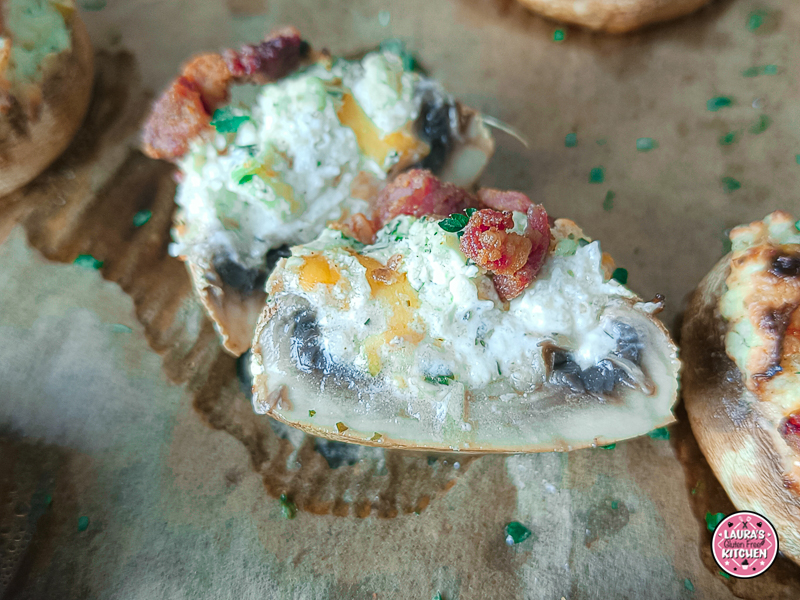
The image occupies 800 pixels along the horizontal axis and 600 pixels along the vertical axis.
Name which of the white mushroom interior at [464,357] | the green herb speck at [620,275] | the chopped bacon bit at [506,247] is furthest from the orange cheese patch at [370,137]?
the green herb speck at [620,275]

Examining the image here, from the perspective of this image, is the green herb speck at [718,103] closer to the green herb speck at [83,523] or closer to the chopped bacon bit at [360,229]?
the chopped bacon bit at [360,229]

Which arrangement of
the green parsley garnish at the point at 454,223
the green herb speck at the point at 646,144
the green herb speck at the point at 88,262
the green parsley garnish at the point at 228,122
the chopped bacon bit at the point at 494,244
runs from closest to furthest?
the chopped bacon bit at the point at 494,244
the green parsley garnish at the point at 454,223
the green parsley garnish at the point at 228,122
the green herb speck at the point at 88,262
the green herb speck at the point at 646,144

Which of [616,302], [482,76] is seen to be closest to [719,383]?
[616,302]

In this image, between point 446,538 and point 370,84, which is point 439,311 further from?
point 370,84

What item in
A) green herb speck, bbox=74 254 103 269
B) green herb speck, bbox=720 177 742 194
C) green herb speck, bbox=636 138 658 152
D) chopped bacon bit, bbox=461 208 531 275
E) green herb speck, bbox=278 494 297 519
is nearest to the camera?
chopped bacon bit, bbox=461 208 531 275

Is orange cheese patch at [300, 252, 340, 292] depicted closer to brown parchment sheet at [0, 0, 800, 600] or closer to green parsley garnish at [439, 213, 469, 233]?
green parsley garnish at [439, 213, 469, 233]

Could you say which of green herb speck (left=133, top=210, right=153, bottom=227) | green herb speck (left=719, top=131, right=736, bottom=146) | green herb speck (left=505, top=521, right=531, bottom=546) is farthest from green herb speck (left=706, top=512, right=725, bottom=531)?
green herb speck (left=133, top=210, right=153, bottom=227)

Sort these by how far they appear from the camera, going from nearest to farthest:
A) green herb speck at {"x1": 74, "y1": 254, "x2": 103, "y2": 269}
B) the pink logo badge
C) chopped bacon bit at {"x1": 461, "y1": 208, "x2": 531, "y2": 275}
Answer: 1. chopped bacon bit at {"x1": 461, "y1": 208, "x2": 531, "y2": 275}
2. the pink logo badge
3. green herb speck at {"x1": 74, "y1": 254, "x2": 103, "y2": 269}
